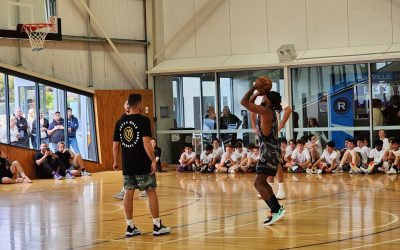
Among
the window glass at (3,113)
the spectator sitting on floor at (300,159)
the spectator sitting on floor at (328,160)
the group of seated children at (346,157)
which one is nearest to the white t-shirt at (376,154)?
the group of seated children at (346,157)

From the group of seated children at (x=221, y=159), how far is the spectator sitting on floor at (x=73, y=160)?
308 centimetres

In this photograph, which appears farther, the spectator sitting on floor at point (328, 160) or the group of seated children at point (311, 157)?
the spectator sitting on floor at point (328, 160)

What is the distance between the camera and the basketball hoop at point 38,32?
20.3m

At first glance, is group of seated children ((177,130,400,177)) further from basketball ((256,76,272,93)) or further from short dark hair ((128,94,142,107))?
short dark hair ((128,94,142,107))

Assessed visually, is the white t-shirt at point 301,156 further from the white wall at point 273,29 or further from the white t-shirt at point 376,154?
the white wall at point 273,29

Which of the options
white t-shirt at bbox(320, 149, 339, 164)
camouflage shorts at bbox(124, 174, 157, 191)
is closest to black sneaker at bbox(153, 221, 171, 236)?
camouflage shorts at bbox(124, 174, 157, 191)

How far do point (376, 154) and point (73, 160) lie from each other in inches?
366

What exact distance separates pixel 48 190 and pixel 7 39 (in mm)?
5571

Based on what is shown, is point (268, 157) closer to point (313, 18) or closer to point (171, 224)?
point (171, 224)

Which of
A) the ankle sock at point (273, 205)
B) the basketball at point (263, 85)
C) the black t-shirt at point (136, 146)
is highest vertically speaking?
the basketball at point (263, 85)

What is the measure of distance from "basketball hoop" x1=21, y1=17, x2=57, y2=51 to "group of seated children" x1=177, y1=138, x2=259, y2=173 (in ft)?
18.7

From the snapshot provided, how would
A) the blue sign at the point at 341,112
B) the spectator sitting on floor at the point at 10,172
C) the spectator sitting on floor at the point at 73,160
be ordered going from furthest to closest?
the spectator sitting on floor at the point at 73,160 → the blue sign at the point at 341,112 → the spectator sitting on floor at the point at 10,172

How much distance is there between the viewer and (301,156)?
2055cm

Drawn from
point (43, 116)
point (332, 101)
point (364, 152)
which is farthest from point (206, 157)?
point (43, 116)
